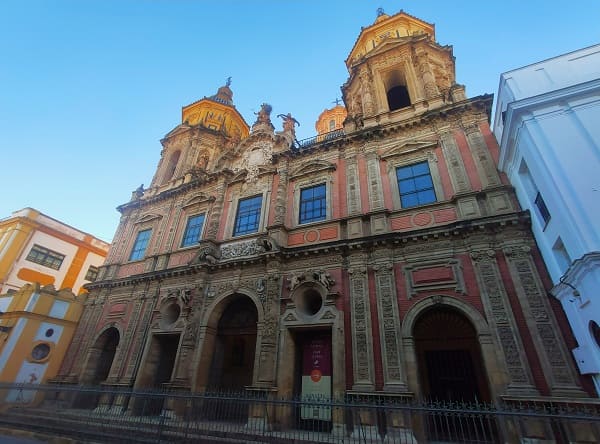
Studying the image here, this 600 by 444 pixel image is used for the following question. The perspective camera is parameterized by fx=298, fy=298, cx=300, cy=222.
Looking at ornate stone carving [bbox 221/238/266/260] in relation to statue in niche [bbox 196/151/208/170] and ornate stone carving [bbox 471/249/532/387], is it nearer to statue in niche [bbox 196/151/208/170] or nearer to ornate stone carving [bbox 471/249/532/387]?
ornate stone carving [bbox 471/249/532/387]

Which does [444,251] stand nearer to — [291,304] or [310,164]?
[291,304]

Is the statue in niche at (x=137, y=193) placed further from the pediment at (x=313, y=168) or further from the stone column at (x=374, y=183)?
the stone column at (x=374, y=183)

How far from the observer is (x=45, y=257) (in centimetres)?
2275

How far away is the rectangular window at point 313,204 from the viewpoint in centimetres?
1300

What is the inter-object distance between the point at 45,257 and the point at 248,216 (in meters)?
18.9

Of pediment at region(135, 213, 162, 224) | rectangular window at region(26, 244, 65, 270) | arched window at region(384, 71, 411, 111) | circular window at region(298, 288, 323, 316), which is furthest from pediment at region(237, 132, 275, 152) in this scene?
rectangular window at region(26, 244, 65, 270)

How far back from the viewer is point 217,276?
13.2 meters

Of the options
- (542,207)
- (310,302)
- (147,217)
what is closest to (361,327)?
(310,302)

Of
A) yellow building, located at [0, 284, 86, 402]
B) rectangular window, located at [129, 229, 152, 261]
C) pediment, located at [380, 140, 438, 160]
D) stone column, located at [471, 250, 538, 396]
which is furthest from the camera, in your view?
rectangular window, located at [129, 229, 152, 261]

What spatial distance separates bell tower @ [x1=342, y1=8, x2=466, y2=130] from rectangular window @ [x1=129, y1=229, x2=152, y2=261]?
13.4 m

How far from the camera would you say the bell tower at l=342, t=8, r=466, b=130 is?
14.0 meters

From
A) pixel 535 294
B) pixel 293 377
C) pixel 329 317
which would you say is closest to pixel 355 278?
pixel 329 317

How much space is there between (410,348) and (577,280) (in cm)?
432

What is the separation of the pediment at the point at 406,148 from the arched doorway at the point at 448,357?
645 cm
